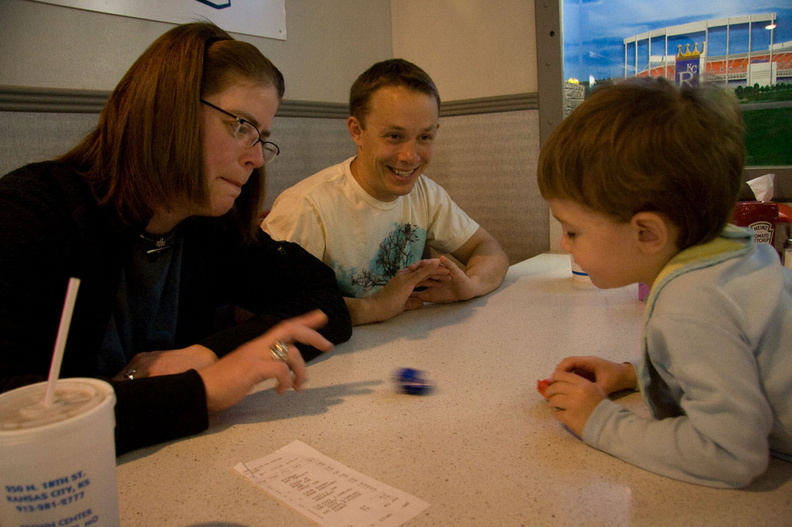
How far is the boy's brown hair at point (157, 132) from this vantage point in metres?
0.89

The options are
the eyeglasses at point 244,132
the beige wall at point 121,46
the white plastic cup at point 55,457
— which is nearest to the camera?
the white plastic cup at point 55,457

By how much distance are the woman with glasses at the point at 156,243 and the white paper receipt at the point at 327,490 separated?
Result: 0.13 meters

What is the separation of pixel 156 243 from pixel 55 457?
2.17 feet

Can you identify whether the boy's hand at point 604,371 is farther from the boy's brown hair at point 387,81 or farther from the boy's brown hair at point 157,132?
the boy's brown hair at point 387,81

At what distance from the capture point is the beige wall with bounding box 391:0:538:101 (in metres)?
2.17

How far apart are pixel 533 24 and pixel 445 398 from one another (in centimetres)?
170

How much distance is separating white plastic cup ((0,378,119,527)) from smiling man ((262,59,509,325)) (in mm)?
935

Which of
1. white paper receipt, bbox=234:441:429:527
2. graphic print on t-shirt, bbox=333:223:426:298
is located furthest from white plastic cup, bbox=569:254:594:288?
white paper receipt, bbox=234:441:429:527

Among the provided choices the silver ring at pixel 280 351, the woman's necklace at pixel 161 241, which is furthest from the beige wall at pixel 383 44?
the silver ring at pixel 280 351

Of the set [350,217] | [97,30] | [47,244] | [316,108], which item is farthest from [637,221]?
[316,108]

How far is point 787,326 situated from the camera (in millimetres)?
600

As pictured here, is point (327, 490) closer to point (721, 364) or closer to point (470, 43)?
point (721, 364)

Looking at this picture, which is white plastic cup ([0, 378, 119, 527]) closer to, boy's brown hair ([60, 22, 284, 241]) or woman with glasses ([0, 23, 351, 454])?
woman with glasses ([0, 23, 351, 454])

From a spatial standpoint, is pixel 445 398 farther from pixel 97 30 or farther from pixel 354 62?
pixel 354 62
